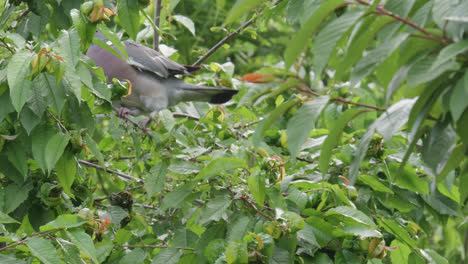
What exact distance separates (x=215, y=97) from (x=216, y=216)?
4.89ft

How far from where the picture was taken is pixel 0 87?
2.05m

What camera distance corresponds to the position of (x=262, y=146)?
2680mm

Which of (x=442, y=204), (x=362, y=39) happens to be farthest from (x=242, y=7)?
(x=442, y=204)

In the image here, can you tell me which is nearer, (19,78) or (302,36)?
(302,36)

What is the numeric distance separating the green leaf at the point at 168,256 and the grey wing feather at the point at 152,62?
5.65 feet

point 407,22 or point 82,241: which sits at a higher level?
point 407,22

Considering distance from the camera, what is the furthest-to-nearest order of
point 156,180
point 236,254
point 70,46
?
point 156,180 < point 70,46 < point 236,254

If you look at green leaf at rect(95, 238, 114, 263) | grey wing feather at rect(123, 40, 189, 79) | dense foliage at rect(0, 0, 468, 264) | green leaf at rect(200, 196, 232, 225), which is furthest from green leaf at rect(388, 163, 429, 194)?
grey wing feather at rect(123, 40, 189, 79)

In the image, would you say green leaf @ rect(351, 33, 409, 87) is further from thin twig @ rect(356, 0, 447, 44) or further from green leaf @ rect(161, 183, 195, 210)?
green leaf @ rect(161, 183, 195, 210)

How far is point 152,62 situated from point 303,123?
9.39 feet

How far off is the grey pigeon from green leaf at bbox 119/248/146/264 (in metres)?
1.62

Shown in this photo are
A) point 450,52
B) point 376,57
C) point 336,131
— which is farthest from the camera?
point 336,131

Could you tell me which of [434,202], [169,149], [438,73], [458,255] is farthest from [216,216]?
[458,255]

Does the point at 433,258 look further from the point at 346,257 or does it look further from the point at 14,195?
the point at 14,195
